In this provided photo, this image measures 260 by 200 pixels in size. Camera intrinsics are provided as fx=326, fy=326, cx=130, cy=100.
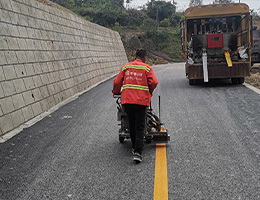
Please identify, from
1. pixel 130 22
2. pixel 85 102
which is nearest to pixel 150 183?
pixel 85 102

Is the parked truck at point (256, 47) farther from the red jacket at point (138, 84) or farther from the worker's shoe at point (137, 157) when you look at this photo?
the worker's shoe at point (137, 157)

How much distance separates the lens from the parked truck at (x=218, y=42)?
13055 mm

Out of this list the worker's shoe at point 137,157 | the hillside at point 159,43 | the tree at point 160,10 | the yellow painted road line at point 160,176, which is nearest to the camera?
the yellow painted road line at point 160,176

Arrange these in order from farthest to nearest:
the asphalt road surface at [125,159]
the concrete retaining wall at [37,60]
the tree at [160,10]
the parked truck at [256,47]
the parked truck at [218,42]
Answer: the tree at [160,10]
the parked truck at [256,47]
the parked truck at [218,42]
the concrete retaining wall at [37,60]
the asphalt road surface at [125,159]

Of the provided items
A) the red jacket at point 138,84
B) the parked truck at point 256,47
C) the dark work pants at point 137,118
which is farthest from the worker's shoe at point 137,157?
the parked truck at point 256,47

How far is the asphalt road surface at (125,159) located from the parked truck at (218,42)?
15.9 ft

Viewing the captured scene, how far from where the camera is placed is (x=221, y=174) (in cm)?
407

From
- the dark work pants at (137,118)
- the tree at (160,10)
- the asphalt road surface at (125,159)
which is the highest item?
the tree at (160,10)

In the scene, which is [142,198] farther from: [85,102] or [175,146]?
[85,102]

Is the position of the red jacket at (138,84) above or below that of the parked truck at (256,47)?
above

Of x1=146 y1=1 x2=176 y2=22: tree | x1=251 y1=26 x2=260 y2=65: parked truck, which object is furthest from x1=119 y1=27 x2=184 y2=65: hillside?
x1=251 y1=26 x2=260 y2=65: parked truck

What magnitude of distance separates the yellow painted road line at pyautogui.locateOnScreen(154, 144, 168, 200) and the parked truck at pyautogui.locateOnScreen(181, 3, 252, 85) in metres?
8.35

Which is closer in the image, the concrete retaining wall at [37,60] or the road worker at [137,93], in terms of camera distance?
the road worker at [137,93]

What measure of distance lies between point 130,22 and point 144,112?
58386mm
